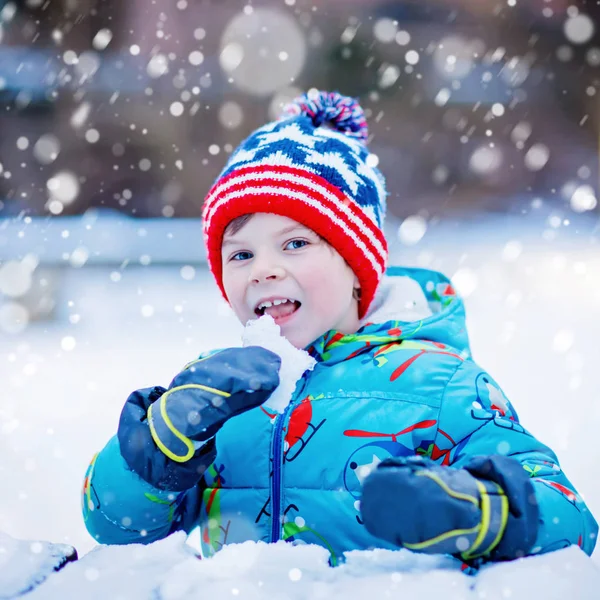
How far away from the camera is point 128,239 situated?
24.4 ft

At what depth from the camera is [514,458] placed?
3.64ft

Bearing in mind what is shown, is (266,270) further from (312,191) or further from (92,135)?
(92,135)

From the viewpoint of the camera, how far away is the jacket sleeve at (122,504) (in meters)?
1.19

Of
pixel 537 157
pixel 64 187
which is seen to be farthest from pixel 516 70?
pixel 64 187

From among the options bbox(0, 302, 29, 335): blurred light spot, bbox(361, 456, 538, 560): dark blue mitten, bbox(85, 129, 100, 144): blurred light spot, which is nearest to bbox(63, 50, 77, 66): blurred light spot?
bbox(85, 129, 100, 144): blurred light spot

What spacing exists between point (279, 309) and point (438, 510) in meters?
0.68

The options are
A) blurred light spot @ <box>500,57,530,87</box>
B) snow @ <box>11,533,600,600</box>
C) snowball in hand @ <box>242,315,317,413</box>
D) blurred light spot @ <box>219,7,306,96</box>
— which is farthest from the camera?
blurred light spot @ <box>500,57,530,87</box>

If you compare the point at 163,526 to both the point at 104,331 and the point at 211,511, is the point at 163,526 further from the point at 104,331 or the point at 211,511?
the point at 104,331

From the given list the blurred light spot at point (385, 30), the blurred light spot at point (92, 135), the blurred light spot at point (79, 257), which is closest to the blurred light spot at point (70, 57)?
the blurred light spot at point (92, 135)

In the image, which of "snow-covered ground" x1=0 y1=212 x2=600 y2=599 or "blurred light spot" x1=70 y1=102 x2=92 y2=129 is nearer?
"snow-covered ground" x1=0 y1=212 x2=600 y2=599

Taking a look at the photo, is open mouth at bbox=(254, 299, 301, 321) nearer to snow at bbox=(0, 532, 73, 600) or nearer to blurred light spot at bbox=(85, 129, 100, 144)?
snow at bbox=(0, 532, 73, 600)

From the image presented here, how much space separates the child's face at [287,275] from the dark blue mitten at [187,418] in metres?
0.26

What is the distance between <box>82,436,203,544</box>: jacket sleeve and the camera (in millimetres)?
1188

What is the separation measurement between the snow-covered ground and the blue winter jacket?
271 mm
